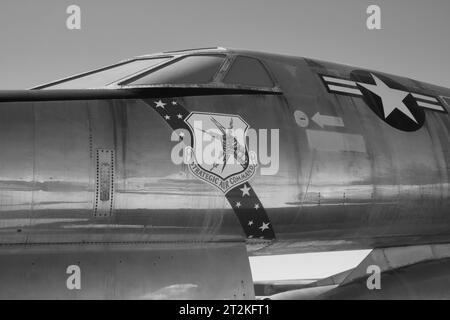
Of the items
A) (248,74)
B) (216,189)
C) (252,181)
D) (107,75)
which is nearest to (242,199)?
(252,181)

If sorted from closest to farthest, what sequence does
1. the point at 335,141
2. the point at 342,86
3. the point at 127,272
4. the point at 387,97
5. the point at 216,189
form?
the point at 127,272
the point at 216,189
the point at 335,141
the point at 342,86
the point at 387,97

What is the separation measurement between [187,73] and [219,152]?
1.13m

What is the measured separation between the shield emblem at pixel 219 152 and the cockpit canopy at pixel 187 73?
0.57 m

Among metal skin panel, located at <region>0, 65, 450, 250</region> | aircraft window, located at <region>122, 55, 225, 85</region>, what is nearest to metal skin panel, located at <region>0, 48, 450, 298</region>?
metal skin panel, located at <region>0, 65, 450, 250</region>

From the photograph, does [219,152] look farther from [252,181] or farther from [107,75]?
[107,75]

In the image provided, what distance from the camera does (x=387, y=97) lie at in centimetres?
823

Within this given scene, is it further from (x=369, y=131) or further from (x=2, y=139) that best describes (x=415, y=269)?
(x=2, y=139)

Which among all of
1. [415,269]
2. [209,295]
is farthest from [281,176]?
[415,269]

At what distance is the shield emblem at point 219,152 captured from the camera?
6059 mm

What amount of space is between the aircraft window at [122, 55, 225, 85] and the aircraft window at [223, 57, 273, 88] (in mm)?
168

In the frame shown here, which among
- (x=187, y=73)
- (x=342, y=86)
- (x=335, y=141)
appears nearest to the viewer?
(x=187, y=73)

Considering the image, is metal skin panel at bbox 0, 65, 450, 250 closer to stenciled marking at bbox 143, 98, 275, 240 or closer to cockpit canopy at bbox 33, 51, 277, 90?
stenciled marking at bbox 143, 98, 275, 240

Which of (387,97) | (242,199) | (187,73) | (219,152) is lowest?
(242,199)

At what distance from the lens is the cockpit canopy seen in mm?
6645
